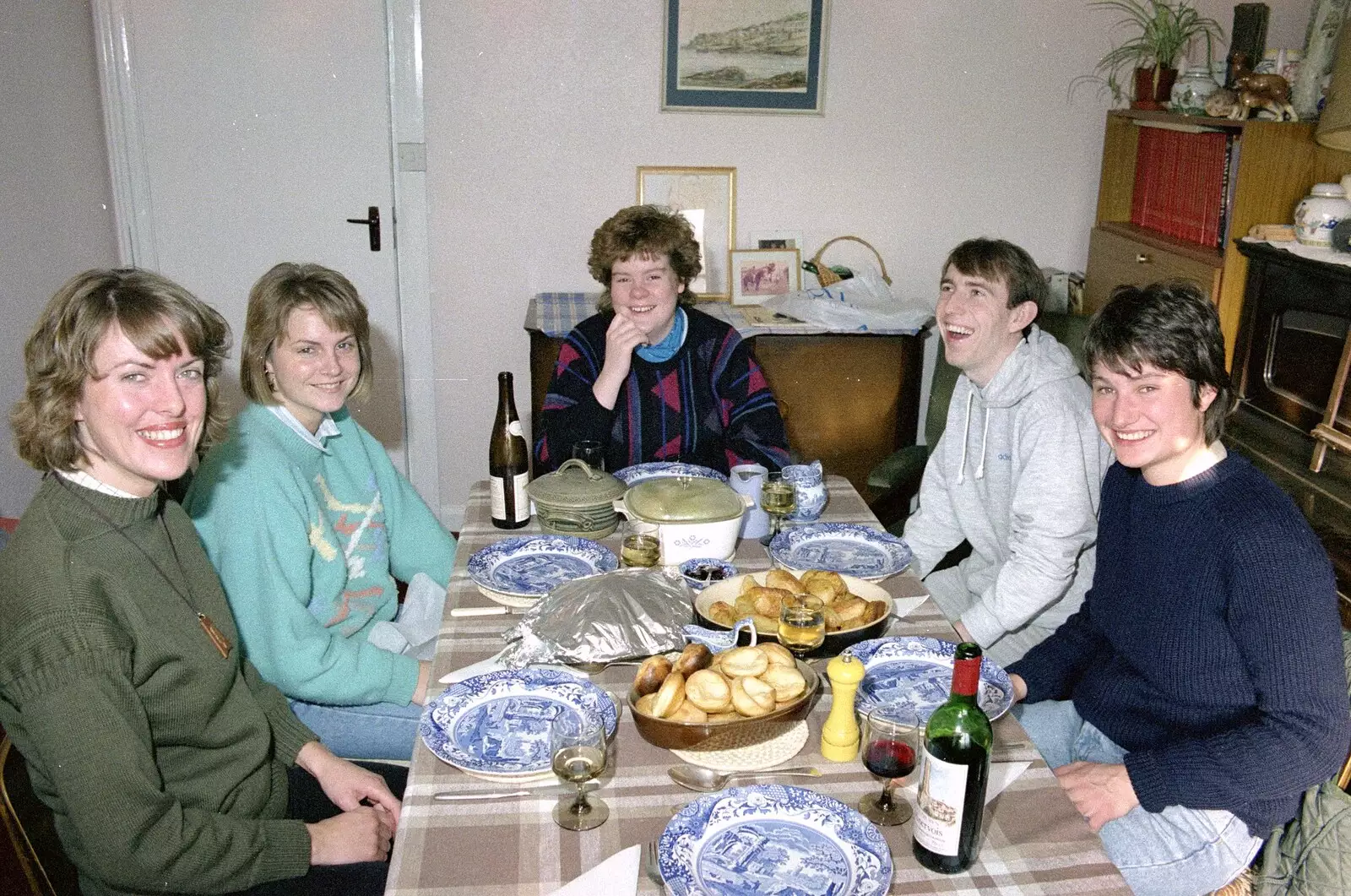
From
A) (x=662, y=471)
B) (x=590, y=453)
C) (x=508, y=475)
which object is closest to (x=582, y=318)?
(x=662, y=471)

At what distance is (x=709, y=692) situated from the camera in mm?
1276

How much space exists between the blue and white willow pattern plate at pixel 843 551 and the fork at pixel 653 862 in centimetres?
77

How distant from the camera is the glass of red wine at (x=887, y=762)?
3.98 feet

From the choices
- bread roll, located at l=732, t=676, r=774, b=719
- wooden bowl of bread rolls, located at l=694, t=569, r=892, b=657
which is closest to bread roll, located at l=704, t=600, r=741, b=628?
wooden bowl of bread rolls, located at l=694, t=569, r=892, b=657

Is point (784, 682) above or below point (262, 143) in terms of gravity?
below

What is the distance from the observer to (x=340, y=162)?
3662 mm

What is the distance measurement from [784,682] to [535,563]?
2.20ft

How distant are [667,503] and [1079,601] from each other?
862 millimetres

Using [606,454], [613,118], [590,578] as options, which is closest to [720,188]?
[613,118]

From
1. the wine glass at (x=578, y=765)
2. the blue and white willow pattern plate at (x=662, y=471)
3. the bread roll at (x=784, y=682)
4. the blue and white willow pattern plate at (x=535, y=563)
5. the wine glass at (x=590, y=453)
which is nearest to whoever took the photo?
the wine glass at (x=578, y=765)

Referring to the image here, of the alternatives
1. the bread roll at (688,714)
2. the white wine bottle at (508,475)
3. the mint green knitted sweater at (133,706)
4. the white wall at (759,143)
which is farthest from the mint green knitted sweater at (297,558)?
the white wall at (759,143)

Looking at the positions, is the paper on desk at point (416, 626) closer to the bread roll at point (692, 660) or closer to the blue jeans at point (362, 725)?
the blue jeans at point (362, 725)

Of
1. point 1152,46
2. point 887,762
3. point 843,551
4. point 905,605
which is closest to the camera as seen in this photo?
point 887,762

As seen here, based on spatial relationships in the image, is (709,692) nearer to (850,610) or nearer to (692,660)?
(692,660)
